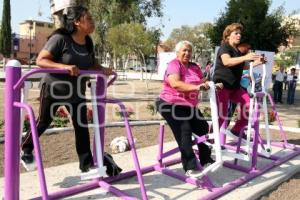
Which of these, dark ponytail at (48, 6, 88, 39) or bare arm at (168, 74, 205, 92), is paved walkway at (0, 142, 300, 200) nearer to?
bare arm at (168, 74, 205, 92)

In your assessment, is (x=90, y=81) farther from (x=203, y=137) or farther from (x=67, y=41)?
(x=203, y=137)

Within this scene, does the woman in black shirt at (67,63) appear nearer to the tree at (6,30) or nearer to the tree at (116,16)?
the tree at (116,16)

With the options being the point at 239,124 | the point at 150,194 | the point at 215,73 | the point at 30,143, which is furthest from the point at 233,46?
the point at 30,143

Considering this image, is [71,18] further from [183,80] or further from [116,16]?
[116,16]

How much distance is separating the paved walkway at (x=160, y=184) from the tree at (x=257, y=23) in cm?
1843

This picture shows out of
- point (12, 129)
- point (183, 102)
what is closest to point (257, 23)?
point (183, 102)

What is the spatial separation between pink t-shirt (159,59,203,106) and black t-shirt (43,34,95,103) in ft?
3.08

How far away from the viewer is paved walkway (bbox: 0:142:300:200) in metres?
4.30

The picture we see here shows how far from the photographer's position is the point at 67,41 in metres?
4.07

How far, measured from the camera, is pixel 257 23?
23.3 meters

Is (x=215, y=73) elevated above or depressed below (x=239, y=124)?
above

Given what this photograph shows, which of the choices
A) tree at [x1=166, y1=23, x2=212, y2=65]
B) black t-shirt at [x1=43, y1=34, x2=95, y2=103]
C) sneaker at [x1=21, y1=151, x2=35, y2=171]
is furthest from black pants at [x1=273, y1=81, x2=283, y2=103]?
tree at [x1=166, y1=23, x2=212, y2=65]

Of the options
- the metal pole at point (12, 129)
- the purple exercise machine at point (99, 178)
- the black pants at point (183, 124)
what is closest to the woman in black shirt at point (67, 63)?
the purple exercise machine at point (99, 178)

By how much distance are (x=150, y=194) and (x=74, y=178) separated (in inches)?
38.5
